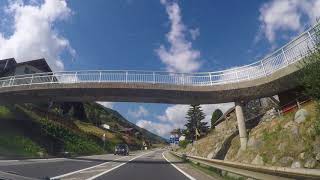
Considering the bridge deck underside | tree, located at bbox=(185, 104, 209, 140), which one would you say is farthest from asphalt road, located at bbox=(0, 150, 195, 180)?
tree, located at bbox=(185, 104, 209, 140)

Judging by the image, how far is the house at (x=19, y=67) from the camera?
70.3m

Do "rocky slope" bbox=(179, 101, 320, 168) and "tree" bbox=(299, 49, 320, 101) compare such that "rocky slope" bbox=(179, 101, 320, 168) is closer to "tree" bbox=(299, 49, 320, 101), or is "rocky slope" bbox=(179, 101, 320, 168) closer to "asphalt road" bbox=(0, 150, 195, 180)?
"tree" bbox=(299, 49, 320, 101)

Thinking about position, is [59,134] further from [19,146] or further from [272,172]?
[272,172]

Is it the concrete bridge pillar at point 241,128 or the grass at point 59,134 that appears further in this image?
the grass at point 59,134

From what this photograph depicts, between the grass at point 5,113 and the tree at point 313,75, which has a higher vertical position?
the grass at point 5,113

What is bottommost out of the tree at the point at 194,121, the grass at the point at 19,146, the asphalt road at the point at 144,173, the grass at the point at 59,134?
the asphalt road at the point at 144,173

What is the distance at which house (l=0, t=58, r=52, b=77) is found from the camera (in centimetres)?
7031

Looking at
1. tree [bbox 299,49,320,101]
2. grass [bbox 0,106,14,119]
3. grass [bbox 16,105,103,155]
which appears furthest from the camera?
grass [bbox 16,105,103,155]

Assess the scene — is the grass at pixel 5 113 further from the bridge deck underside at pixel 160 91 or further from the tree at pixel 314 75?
the tree at pixel 314 75

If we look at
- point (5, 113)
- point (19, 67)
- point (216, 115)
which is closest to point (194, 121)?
point (216, 115)

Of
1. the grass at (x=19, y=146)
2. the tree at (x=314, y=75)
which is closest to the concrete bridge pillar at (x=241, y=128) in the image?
the tree at (x=314, y=75)

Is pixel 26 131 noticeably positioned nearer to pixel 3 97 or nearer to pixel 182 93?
pixel 3 97

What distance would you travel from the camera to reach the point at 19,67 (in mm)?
70625

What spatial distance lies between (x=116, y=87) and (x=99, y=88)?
1715mm
